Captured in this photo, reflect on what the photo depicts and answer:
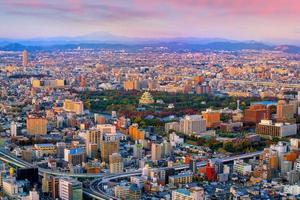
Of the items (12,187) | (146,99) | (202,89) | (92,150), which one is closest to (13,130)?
(92,150)

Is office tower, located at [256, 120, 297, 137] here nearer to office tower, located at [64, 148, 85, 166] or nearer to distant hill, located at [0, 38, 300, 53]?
office tower, located at [64, 148, 85, 166]

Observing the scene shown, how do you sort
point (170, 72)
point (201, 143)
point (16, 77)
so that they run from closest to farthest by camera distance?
point (201, 143) → point (16, 77) → point (170, 72)

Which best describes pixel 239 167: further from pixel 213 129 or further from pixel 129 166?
pixel 213 129

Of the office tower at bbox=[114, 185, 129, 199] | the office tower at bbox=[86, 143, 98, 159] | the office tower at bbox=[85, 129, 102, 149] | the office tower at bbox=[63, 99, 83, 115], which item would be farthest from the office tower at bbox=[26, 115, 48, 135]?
the office tower at bbox=[114, 185, 129, 199]

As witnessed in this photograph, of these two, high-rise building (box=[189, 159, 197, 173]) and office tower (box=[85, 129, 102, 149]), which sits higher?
office tower (box=[85, 129, 102, 149])

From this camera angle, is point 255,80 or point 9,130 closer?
point 9,130

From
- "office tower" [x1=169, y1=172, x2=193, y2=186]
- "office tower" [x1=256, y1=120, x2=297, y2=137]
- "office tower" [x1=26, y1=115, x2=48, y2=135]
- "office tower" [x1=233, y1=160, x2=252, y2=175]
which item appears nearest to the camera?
"office tower" [x1=169, y1=172, x2=193, y2=186]

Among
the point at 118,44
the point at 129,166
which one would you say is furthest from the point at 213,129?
the point at 118,44
